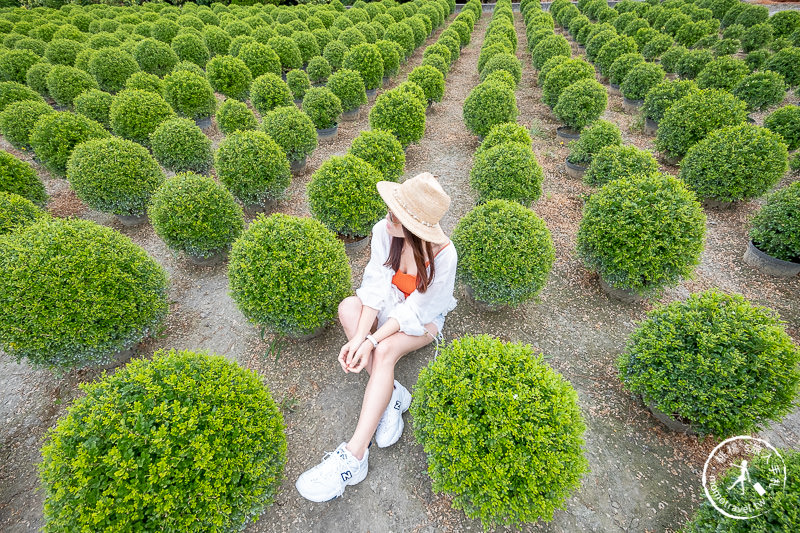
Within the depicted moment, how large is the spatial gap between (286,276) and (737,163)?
7.60m

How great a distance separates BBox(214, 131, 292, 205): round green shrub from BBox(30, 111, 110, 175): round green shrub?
3.14 metres

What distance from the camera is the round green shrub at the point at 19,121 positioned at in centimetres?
738

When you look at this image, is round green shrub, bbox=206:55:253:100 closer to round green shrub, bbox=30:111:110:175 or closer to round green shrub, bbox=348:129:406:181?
round green shrub, bbox=30:111:110:175

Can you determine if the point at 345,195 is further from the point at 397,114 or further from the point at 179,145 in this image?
the point at 179,145

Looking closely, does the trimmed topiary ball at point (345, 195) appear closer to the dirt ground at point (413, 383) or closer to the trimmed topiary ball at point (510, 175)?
the dirt ground at point (413, 383)

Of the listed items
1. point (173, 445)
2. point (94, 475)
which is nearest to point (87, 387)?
point (94, 475)

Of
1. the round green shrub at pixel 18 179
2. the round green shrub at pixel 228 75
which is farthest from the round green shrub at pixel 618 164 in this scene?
the round green shrub at pixel 18 179

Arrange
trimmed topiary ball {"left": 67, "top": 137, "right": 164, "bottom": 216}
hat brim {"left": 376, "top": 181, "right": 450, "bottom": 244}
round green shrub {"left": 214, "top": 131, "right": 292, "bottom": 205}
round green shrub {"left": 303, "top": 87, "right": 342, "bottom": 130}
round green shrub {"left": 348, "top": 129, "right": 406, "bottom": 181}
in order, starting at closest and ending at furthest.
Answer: hat brim {"left": 376, "top": 181, "right": 450, "bottom": 244}, trimmed topiary ball {"left": 67, "top": 137, "right": 164, "bottom": 216}, round green shrub {"left": 214, "top": 131, "right": 292, "bottom": 205}, round green shrub {"left": 348, "top": 129, "right": 406, "bottom": 181}, round green shrub {"left": 303, "top": 87, "right": 342, "bottom": 130}

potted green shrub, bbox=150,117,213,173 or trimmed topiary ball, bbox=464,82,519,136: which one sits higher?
trimmed topiary ball, bbox=464,82,519,136

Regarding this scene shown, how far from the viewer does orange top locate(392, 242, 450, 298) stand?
3.69 meters

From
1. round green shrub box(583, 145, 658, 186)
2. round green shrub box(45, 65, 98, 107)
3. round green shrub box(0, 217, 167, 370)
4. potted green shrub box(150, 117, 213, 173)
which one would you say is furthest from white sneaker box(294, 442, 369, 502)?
round green shrub box(45, 65, 98, 107)

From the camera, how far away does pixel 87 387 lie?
2.76m

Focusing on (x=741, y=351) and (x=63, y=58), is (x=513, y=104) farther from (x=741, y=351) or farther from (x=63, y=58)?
(x=63, y=58)

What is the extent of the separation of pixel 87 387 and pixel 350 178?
395cm
